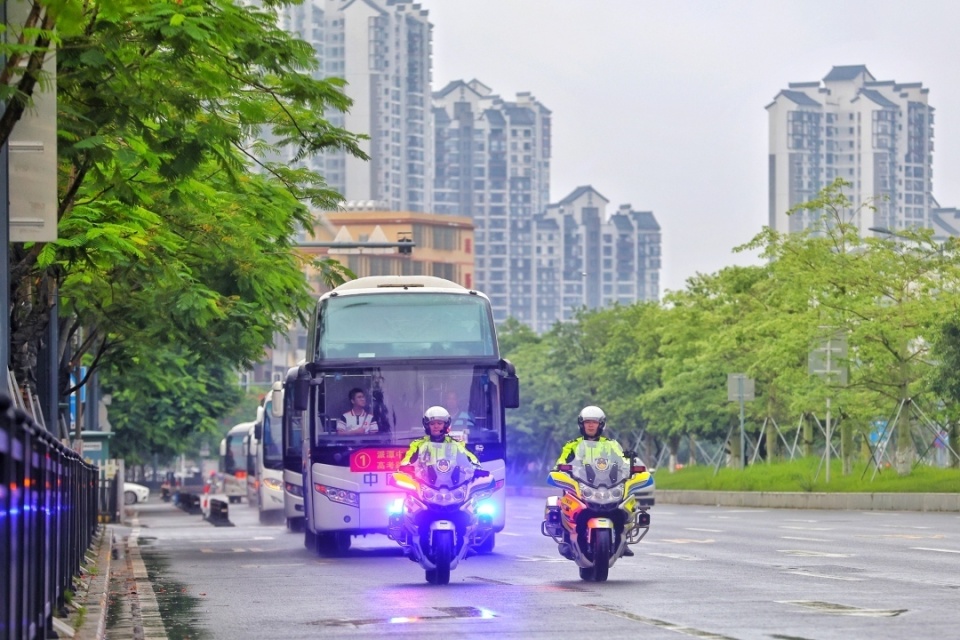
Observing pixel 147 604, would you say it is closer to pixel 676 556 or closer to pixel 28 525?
pixel 28 525

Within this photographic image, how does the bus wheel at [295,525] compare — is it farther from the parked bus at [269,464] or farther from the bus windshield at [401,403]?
the bus windshield at [401,403]

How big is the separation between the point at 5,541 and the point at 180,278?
16775mm

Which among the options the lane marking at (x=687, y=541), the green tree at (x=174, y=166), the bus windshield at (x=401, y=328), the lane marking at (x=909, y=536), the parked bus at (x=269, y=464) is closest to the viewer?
the green tree at (x=174, y=166)

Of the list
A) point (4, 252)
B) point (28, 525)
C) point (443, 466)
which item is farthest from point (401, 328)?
point (28, 525)

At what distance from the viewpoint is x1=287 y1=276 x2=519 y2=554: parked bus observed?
2489 centimetres

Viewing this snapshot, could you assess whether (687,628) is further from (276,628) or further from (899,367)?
(899,367)

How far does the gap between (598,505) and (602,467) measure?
0.36 metres

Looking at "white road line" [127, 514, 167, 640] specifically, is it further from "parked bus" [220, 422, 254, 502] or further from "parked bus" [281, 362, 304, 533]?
"parked bus" [220, 422, 254, 502]

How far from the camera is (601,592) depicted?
16.1 metres

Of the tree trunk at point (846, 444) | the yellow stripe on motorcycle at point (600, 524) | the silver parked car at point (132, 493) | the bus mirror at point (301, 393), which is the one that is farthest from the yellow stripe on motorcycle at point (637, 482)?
the silver parked car at point (132, 493)

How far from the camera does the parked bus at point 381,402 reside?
24.9m

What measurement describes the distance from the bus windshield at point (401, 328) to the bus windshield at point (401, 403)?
27 cm

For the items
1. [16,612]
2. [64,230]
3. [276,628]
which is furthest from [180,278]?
[16,612]

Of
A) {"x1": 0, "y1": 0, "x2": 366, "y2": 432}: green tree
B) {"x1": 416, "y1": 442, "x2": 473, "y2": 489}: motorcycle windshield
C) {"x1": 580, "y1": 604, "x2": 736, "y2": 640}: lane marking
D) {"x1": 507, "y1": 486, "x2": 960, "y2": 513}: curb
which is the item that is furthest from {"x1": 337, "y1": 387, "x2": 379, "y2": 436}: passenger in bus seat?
{"x1": 580, "y1": 604, "x2": 736, "y2": 640}: lane marking
